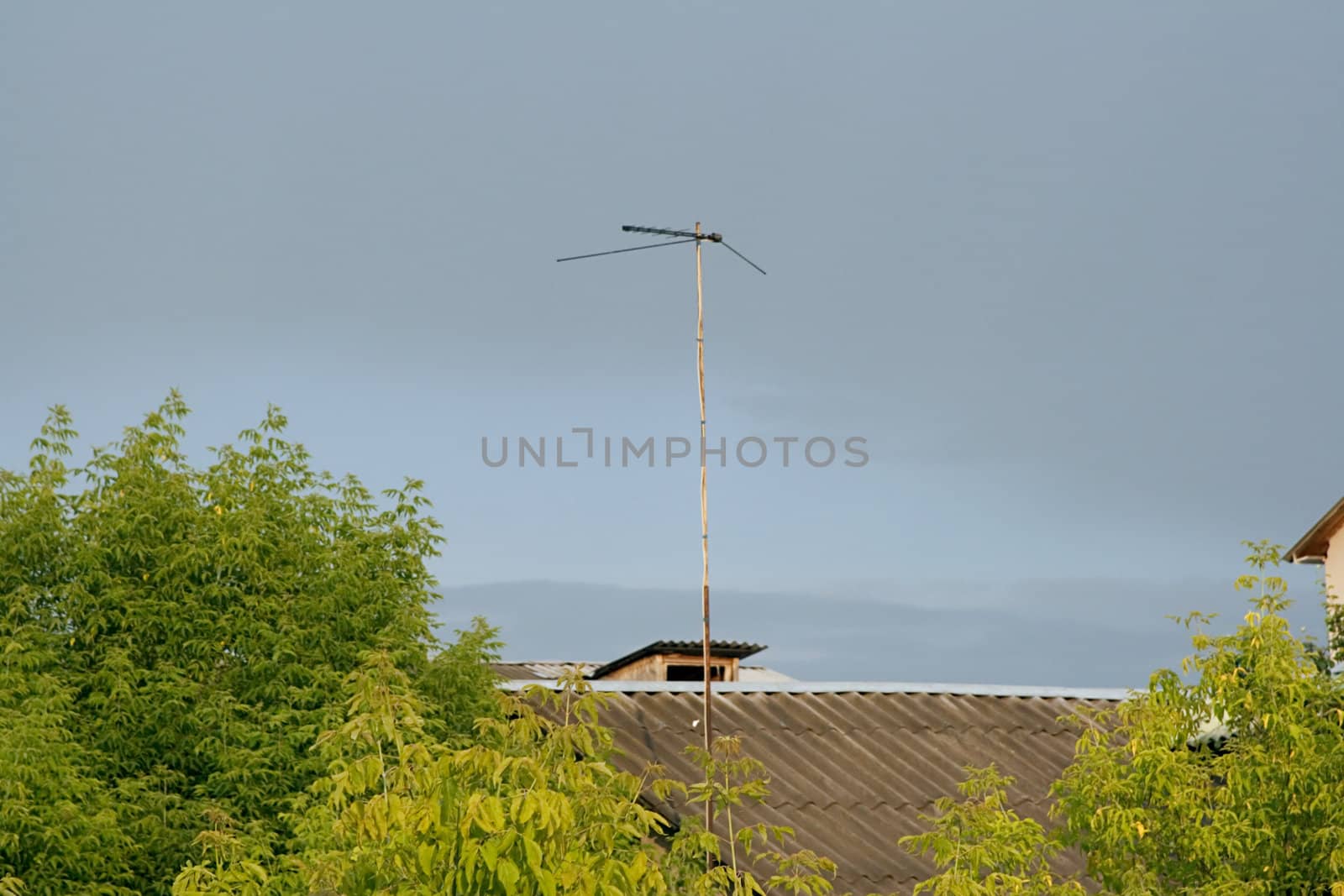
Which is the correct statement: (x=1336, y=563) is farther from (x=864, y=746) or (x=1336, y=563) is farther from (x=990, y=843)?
(x=990, y=843)

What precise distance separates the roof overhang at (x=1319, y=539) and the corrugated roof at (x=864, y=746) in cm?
653

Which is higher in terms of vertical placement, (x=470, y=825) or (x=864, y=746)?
(x=864, y=746)

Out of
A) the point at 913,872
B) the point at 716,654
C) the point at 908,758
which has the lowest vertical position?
the point at 913,872

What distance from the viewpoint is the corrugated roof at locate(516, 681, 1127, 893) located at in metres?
15.9

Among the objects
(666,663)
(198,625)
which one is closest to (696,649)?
(666,663)

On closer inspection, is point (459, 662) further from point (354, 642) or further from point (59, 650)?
point (59, 650)

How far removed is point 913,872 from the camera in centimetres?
1570

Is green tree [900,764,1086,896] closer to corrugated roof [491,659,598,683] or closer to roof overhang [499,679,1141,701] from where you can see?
roof overhang [499,679,1141,701]

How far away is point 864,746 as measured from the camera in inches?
702

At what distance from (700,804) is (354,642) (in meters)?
3.83

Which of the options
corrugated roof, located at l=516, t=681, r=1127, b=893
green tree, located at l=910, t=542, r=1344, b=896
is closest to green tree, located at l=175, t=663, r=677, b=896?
green tree, located at l=910, t=542, r=1344, b=896

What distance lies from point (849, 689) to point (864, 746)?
1417 millimetres

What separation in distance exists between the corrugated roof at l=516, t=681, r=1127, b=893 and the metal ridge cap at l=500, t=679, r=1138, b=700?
20 millimetres

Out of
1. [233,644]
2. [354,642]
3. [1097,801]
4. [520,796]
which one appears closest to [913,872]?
[1097,801]
